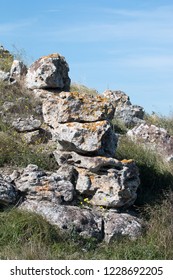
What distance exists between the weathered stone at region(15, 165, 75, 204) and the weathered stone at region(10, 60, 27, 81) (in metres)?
6.67

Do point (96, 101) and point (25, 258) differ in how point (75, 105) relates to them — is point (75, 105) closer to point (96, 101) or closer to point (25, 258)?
point (96, 101)

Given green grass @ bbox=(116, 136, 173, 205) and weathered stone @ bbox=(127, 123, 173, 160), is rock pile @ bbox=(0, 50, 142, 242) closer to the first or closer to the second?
green grass @ bbox=(116, 136, 173, 205)

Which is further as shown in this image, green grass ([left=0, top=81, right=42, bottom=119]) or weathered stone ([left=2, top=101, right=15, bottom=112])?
green grass ([left=0, top=81, right=42, bottom=119])

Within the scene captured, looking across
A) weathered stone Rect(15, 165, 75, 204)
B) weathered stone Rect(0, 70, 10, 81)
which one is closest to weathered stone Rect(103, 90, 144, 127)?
weathered stone Rect(0, 70, 10, 81)

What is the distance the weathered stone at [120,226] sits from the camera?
32.0 feet

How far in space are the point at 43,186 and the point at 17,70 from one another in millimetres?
7358

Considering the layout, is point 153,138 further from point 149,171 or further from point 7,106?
Result: point 7,106

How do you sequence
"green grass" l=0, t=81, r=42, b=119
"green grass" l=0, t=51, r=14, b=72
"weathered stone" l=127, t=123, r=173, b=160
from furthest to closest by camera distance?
"green grass" l=0, t=51, r=14, b=72 < "weathered stone" l=127, t=123, r=173, b=160 < "green grass" l=0, t=81, r=42, b=119

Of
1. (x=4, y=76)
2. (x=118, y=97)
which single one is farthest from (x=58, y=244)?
(x=118, y=97)

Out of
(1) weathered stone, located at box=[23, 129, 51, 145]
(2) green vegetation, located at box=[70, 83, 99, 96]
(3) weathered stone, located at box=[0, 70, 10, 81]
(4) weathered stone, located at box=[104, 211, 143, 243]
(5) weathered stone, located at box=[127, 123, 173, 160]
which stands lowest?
(4) weathered stone, located at box=[104, 211, 143, 243]

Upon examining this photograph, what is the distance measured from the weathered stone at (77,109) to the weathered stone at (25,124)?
5.27 feet

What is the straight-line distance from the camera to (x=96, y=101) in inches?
454

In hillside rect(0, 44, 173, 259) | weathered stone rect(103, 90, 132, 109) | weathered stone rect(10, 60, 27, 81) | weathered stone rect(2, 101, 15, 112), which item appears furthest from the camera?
weathered stone rect(103, 90, 132, 109)

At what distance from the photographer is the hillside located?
29.0 ft
